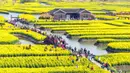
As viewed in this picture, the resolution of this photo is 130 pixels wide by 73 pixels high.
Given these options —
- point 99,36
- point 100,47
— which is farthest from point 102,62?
point 99,36

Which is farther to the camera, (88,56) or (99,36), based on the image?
(99,36)

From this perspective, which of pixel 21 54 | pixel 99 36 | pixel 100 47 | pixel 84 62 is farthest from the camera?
pixel 99 36

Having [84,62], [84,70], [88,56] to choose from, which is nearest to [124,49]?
[88,56]

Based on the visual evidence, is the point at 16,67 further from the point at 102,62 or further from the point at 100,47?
the point at 100,47

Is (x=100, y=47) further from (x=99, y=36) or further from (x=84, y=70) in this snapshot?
(x=84, y=70)

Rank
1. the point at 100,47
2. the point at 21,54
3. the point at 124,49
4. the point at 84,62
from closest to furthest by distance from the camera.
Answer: the point at 84,62 → the point at 21,54 → the point at 124,49 → the point at 100,47

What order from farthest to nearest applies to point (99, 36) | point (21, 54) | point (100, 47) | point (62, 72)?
point (99, 36) → point (100, 47) → point (21, 54) → point (62, 72)

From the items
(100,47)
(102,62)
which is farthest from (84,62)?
(100,47)

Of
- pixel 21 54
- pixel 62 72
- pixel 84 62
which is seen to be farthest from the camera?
pixel 21 54

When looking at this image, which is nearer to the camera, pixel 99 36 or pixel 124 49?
pixel 124 49
